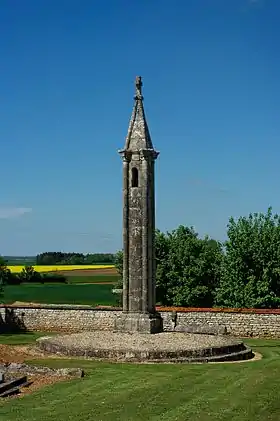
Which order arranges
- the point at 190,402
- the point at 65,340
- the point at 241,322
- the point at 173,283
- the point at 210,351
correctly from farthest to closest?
the point at 173,283, the point at 241,322, the point at 65,340, the point at 210,351, the point at 190,402

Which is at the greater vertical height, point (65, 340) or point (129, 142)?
point (129, 142)

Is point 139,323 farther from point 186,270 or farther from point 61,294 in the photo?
point 61,294

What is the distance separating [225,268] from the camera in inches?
1548

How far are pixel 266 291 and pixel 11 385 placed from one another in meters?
23.1

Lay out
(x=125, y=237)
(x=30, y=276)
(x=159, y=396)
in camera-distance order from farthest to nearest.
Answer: (x=30, y=276)
(x=125, y=237)
(x=159, y=396)

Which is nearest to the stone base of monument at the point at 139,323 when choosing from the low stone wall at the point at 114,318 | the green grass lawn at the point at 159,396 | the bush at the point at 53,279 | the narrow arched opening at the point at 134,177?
the low stone wall at the point at 114,318

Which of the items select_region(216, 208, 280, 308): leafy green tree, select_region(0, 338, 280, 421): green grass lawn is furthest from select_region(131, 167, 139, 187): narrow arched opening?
select_region(216, 208, 280, 308): leafy green tree

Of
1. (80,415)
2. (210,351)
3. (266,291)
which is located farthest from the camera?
(266,291)

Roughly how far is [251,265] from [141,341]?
53.8 ft

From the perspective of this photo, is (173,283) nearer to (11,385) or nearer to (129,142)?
(129,142)

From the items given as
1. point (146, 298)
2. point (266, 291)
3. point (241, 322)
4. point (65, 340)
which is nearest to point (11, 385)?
point (65, 340)

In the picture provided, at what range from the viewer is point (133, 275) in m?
26.0

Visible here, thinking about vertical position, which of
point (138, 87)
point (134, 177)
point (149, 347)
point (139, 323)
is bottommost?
point (149, 347)

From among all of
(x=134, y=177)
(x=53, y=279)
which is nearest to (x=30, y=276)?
(x=53, y=279)
